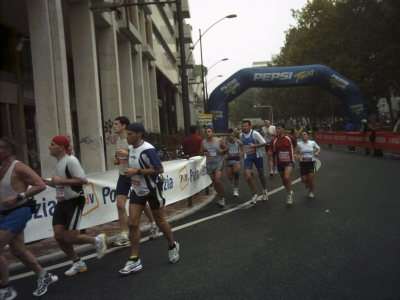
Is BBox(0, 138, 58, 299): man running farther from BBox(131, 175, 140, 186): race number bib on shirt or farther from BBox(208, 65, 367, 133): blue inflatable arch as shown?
BBox(208, 65, 367, 133): blue inflatable arch

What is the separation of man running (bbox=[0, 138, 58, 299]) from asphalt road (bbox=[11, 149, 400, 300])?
32 centimetres

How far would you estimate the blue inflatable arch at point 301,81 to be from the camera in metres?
25.6

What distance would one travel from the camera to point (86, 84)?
16688mm

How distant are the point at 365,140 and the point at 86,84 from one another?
14.9m

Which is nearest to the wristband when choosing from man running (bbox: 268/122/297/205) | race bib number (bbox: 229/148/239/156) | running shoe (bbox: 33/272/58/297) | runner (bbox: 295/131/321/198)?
running shoe (bbox: 33/272/58/297)

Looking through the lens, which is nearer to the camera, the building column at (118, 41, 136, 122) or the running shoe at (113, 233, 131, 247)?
the running shoe at (113, 233, 131, 247)

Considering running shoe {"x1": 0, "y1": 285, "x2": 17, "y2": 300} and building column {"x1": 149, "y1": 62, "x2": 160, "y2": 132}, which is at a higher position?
building column {"x1": 149, "y1": 62, "x2": 160, "y2": 132}

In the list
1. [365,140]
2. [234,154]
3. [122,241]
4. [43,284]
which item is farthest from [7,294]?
[365,140]

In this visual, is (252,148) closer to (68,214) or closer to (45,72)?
(68,214)

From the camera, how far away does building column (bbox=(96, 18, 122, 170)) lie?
19375 mm

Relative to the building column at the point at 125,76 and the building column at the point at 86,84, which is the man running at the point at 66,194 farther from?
the building column at the point at 125,76

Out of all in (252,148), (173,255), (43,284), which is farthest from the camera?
(252,148)

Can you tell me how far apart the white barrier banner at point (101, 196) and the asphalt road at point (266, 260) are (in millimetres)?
923

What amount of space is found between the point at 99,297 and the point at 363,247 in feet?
11.2
